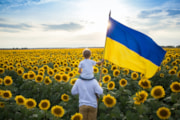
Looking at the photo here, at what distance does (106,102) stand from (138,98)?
2.87 ft

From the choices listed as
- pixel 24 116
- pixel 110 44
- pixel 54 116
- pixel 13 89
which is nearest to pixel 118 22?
pixel 110 44

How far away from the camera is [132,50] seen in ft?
14.0

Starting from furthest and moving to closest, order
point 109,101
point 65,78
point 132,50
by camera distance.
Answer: point 65,78 < point 132,50 < point 109,101

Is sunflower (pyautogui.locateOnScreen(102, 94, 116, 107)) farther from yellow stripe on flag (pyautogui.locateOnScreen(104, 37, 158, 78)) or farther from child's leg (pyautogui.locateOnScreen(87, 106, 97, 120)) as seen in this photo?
yellow stripe on flag (pyautogui.locateOnScreen(104, 37, 158, 78))

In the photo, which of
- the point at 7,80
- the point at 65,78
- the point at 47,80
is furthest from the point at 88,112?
the point at 7,80

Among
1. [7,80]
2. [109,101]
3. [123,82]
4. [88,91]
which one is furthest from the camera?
Answer: [7,80]

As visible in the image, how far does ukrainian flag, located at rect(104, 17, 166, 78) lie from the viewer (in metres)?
Result: 4.16

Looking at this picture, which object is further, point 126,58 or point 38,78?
point 38,78

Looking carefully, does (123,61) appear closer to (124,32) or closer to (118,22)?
(124,32)

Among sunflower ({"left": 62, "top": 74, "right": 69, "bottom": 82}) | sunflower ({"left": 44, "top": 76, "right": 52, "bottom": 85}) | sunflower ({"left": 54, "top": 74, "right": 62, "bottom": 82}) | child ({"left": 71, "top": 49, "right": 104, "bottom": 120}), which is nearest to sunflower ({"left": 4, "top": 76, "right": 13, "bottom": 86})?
sunflower ({"left": 44, "top": 76, "right": 52, "bottom": 85})

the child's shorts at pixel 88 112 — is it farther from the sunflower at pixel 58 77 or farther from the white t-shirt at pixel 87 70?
the sunflower at pixel 58 77

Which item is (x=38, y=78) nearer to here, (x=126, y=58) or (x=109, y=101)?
(x=109, y=101)

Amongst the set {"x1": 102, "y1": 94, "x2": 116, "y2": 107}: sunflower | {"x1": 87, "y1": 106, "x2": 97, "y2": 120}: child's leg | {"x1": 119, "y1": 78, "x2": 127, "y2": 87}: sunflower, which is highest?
{"x1": 119, "y1": 78, "x2": 127, "y2": 87}: sunflower

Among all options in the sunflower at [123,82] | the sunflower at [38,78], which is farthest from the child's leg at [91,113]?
the sunflower at [38,78]
